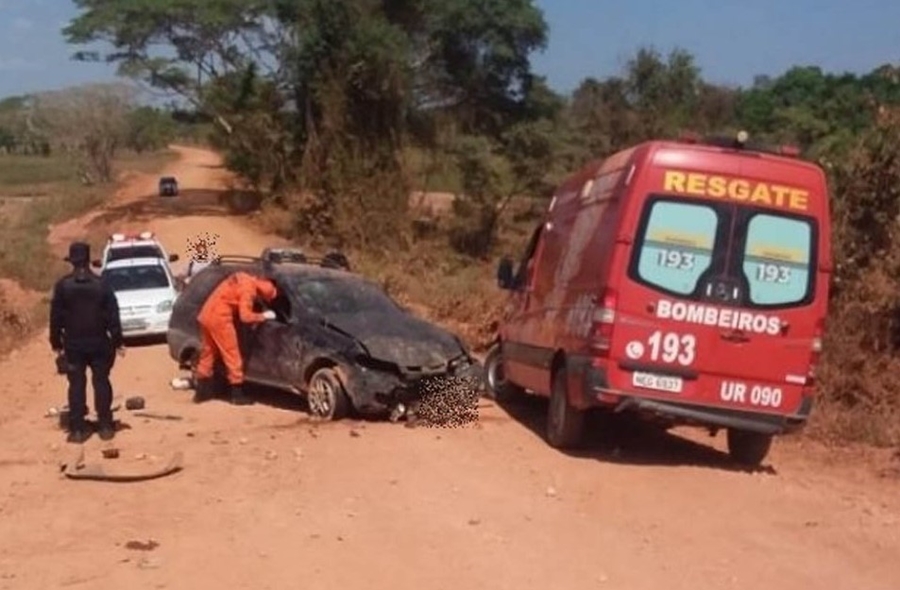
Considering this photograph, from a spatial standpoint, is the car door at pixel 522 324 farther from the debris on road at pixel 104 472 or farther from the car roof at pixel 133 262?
the car roof at pixel 133 262

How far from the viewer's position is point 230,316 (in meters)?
14.7

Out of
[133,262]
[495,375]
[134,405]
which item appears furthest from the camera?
[133,262]

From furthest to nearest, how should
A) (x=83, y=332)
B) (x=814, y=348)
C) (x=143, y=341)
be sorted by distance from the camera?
(x=143, y=341), (x=83, y=332), (x=814, y=348)

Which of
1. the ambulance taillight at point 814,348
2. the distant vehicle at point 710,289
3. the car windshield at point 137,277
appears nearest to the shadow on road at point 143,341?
the car windshield at point 137,277

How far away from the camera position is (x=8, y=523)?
8914mm

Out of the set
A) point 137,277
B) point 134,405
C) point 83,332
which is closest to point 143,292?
point 137,277

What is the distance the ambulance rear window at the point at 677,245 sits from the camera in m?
11.2

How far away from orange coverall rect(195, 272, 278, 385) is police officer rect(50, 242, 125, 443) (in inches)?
94.4

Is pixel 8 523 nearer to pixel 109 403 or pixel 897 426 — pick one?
pixel 109 403

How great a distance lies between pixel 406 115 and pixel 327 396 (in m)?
33.9

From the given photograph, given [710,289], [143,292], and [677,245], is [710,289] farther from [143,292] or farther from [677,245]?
[143,292]

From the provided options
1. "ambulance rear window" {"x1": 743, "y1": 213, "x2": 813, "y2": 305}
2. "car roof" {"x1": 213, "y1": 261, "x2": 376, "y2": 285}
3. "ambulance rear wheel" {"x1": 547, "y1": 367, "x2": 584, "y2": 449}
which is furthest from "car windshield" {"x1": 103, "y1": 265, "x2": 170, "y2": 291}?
"ambulance rear window" {"x1": 743, "y1": 213, "x2": 813, "y2": 305}

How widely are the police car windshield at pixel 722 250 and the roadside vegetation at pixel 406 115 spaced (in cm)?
1453

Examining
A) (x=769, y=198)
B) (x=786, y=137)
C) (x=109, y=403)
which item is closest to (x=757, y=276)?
(x=769, y=198)
